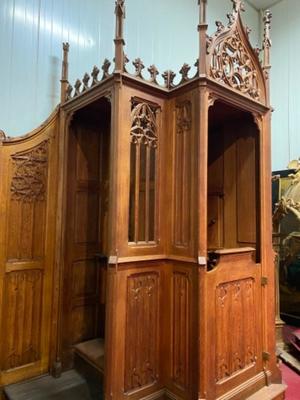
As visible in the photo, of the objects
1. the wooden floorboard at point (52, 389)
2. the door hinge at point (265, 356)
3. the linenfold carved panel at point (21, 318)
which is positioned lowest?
the wooden floorboard at point (52, 389)

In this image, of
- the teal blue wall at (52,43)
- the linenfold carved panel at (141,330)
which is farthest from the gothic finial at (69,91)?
the linenfold carved panel at (141,330)

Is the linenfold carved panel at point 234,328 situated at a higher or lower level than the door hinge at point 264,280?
lower

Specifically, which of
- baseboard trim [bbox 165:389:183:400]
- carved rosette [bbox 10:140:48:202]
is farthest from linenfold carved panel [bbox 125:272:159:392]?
carved rosette [bbox 10:140:48:202]

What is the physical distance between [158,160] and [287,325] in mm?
3486

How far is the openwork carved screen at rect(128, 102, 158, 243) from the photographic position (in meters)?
2.25

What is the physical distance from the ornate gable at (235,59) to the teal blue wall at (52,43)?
1551mm

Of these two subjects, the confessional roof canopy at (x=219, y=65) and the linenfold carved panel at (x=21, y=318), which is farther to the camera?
the linenfold carved panel at (x=21, y=318)

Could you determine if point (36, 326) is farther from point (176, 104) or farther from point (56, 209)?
point (176, 104)

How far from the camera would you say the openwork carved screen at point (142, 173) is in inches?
88.5

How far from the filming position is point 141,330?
2.19 m

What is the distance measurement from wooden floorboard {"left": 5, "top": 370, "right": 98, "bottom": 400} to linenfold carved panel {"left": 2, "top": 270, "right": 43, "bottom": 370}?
166 mm

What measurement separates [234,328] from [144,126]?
1.65m

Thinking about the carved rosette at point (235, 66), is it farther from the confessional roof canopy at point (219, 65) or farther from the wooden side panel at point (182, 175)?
the wooden side panel at point (182, 175)

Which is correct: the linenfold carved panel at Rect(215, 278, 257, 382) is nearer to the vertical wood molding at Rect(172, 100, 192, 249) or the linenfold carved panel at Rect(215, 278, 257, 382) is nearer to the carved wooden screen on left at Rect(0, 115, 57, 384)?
the vertical wood molding at Rect(172, 100, 192, 249)
